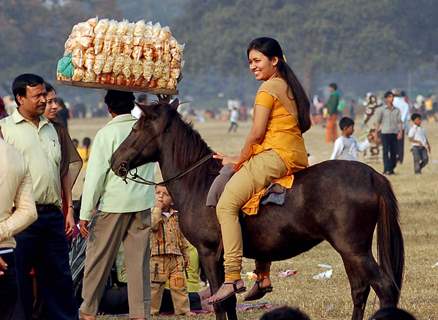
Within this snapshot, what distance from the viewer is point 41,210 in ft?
30.6

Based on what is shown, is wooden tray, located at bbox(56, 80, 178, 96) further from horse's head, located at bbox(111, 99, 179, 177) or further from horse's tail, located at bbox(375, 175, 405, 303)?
horse's tail, located at bbox(375, 175, 405, 303)

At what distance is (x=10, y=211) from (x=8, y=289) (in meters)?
0.45

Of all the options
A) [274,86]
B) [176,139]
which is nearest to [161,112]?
[176,139]

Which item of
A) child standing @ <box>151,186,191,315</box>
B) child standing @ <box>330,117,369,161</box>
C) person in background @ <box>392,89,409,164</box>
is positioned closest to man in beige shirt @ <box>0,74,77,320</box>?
child standing @ <box>151,186,191,315</box>

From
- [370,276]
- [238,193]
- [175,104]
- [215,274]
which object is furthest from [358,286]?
[175,104]

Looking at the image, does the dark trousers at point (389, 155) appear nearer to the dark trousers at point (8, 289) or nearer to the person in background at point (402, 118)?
the person in background at point (402, 118)

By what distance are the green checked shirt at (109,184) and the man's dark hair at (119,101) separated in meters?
0.11

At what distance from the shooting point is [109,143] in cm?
1060

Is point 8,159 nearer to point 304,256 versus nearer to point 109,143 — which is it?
point 109,143

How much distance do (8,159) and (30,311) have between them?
2.07 m

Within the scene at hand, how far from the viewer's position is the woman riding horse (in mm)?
9836

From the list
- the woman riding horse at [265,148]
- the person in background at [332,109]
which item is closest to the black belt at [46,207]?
the woman riding horse at [265,148]

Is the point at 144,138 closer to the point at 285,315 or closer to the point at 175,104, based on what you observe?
the point at 175,104

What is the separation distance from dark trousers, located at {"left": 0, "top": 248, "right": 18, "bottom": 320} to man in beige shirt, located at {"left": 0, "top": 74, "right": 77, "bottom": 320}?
127 centimetres
